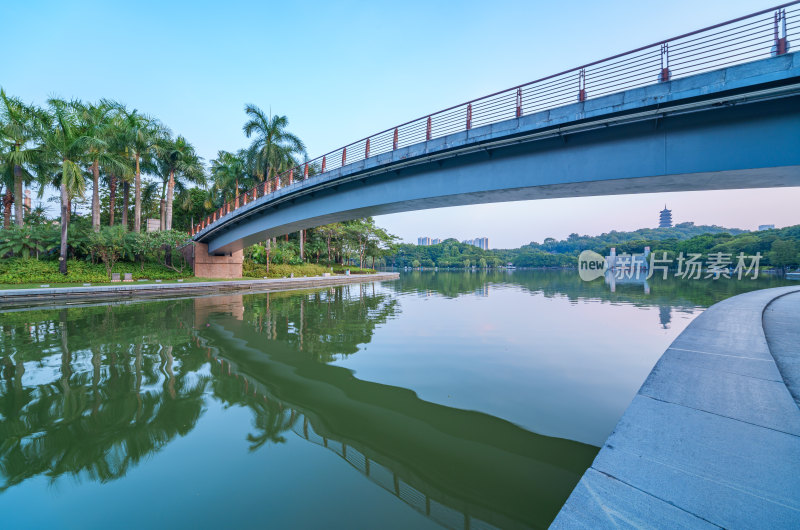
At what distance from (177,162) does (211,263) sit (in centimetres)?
953

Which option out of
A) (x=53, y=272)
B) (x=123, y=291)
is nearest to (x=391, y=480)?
(x=123, y=291)

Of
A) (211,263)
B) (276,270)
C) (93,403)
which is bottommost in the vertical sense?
(93,403)

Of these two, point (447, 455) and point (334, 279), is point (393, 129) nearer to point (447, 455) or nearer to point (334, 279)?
point (447, 455)

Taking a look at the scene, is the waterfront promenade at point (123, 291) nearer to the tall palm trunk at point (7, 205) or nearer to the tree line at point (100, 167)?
the tree line at point (100, 167)

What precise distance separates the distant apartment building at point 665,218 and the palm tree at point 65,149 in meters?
191

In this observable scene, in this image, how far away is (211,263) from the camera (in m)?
29.3

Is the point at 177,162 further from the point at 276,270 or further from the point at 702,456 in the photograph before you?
the point at 702,456

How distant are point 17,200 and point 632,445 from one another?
3749cm

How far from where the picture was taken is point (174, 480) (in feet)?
11.0

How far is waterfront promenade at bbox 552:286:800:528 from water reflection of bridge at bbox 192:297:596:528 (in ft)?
2.46

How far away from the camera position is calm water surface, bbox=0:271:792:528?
3.05 metres

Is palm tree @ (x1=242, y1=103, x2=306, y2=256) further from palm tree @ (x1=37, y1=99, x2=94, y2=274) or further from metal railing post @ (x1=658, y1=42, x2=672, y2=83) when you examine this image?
metal railing post @ (x1=658, y1=42, x2=672, y2=83)

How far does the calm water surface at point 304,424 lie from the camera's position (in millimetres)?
3051

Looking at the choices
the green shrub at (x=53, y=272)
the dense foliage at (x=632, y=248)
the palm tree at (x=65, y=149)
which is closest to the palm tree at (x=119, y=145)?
the palm tree at (x=65, y=149)
